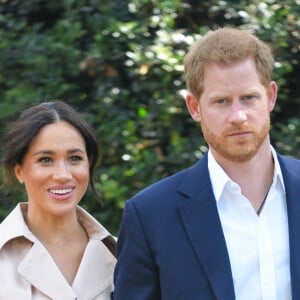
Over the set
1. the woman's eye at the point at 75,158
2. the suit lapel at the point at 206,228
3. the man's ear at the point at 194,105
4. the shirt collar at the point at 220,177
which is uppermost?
the man's ear at the point at 194,105

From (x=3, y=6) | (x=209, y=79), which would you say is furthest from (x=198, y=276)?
(x=3, y=6)

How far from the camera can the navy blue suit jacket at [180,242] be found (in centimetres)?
405

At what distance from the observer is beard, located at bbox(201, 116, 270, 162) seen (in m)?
3.99

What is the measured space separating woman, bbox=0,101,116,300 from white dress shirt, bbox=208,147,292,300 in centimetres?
72

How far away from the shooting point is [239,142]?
401 centimetres

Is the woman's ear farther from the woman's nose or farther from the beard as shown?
the beard

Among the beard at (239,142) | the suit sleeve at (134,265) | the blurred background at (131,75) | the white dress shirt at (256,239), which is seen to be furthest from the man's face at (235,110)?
the blurred background at (131,75)

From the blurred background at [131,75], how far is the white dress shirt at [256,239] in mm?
1733

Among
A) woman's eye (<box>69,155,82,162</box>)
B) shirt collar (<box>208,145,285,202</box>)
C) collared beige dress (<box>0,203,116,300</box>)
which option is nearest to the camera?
shirt collar (<box>208,145,285,202</box>)

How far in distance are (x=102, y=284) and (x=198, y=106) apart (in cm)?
93

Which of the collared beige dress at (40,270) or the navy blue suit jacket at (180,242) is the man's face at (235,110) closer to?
the navy blue suit jacket at (180,242)

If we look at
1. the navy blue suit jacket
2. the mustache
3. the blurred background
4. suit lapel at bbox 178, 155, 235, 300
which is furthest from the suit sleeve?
the blurred background

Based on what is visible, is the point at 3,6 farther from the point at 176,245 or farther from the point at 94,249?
the point at 176,245

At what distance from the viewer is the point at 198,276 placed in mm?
4078
